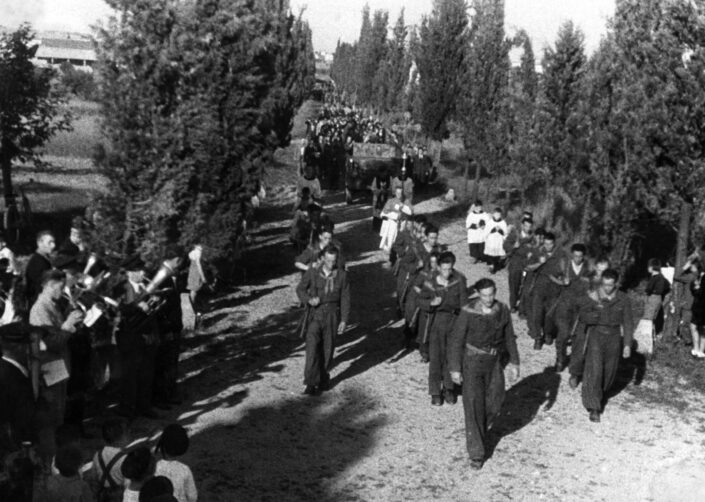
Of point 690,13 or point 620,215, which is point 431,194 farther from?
point 690,13

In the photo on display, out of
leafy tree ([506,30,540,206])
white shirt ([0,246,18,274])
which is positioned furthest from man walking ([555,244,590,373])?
leafy tree ([506,30,540,206])

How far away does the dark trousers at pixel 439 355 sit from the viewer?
10062 millimetres

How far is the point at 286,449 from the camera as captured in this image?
845cm

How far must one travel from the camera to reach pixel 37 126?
1877 cm

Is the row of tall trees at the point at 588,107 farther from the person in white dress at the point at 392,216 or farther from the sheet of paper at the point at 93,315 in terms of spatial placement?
the sheet of paper at the point at 93,315

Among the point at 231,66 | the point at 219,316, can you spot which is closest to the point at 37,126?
the point at 231,66

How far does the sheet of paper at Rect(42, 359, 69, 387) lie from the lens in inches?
284

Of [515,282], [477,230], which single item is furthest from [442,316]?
[477,230]

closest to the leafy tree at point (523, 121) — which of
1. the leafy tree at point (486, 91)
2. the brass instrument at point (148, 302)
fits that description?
the leafy tree at point (486, 91)

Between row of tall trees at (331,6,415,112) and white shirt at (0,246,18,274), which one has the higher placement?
row of tall trees at (331,6,415,112)

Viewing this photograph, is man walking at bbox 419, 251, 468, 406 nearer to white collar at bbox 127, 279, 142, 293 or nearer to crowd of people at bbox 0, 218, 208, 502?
crowd of people at bbox 0, 218, 208, 502

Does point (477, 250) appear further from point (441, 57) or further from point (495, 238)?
point (441, 57)

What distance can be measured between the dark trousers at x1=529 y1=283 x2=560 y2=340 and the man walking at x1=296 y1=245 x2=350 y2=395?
3569 millimetres

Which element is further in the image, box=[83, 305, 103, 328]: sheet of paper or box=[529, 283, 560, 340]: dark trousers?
box=[529, 283, 560, 340]: dark trousers
